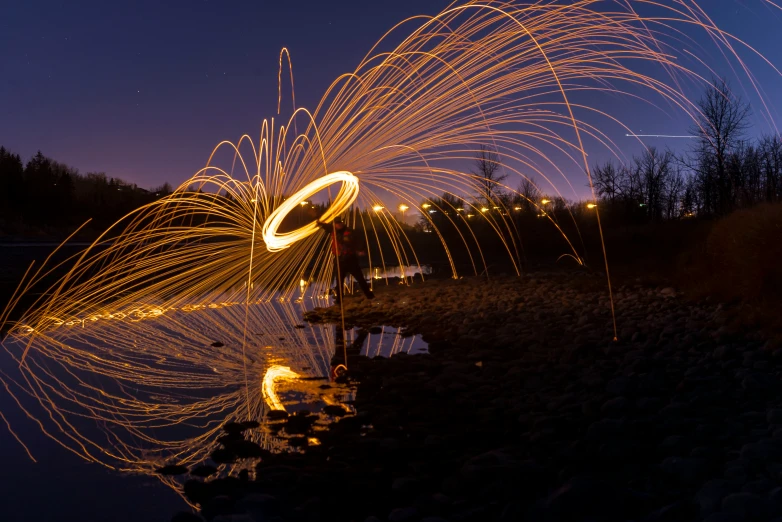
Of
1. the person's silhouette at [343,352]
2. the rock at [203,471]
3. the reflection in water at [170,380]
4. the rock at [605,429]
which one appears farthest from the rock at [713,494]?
the person's silhouette at [343,352]

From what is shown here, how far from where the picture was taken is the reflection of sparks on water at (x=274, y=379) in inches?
249

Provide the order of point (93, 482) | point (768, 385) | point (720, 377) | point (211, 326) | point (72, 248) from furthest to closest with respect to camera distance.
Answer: point (72, 248) → point (211, 326) → point (720, 377) → point (768, 385) → point (93, 482)

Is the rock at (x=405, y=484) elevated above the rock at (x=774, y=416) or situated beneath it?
situated beneath

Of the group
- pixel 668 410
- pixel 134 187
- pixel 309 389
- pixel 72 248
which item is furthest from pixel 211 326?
pixel 134 187

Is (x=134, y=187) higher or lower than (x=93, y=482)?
higher

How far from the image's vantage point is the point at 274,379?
7.37m

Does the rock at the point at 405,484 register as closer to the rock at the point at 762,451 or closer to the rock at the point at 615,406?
the rock at the point at 615,406

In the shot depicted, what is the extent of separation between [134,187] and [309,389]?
341 ft

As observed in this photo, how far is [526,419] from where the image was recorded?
5.21 metres

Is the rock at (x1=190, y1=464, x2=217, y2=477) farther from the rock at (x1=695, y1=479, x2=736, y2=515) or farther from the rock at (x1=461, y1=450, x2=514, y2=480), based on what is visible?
the rock at (x1=695, y1=479, x2=736, y2=515)

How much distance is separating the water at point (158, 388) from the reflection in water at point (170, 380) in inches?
0.7

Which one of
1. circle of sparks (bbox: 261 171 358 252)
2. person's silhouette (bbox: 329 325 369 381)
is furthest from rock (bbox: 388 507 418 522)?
circle of sparks (bbox: 261 171 358 252)

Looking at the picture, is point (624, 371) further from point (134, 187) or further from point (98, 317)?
point (134, 187)

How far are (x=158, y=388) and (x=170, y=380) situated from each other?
364mm
